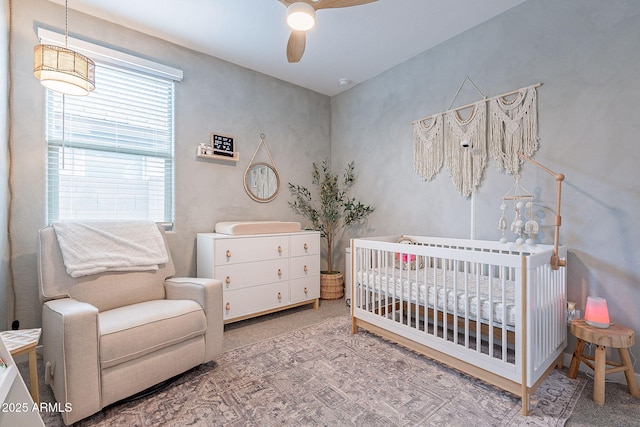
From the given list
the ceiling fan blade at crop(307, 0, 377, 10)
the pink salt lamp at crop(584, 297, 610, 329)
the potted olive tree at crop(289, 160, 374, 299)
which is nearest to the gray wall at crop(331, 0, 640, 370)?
the pink salt lamp at crop(584, 297, 610, 329)

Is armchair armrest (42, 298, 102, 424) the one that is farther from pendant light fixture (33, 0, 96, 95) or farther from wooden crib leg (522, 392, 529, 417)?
wooden crib leg (522, 392, 529, 417)

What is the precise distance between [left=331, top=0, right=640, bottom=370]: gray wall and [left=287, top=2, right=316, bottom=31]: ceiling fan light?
1.68 m

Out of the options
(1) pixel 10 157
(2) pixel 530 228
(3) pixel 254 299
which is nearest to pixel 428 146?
(2) pixel 530 228

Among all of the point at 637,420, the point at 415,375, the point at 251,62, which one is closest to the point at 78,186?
the point at 251,62

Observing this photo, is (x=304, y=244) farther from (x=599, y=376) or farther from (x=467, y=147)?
(x=599, y=376)

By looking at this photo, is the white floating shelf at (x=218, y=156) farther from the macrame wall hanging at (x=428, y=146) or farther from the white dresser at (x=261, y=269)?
the macrame wall hanging at (x=428, y=146)

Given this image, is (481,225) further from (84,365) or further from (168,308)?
(84,365)

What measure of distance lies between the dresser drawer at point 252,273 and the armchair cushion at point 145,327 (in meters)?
0.66

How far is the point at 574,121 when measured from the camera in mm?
2033

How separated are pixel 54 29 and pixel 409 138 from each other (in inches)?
124

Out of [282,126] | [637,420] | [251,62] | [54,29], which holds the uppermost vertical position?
[251,62]

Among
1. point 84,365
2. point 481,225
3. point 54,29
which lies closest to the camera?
point 84,365

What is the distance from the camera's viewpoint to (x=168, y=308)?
1.85 meters

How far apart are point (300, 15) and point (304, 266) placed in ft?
7.51
